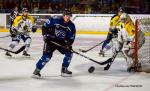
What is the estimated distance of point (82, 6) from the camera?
1767 centimetres

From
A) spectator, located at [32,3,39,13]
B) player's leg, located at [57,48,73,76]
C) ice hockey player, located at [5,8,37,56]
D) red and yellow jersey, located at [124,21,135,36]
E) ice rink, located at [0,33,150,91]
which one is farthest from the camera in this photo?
spectator, located at [32,3,39,13]

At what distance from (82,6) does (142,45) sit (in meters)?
10.2

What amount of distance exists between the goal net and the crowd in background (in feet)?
28.0

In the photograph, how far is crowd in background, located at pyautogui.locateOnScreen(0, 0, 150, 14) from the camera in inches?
657

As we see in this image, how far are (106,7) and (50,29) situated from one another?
10.7 metres

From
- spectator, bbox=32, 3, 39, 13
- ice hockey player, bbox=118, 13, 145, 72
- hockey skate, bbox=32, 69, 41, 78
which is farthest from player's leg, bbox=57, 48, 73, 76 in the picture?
spectator, bbox=32, 3, 39, 13

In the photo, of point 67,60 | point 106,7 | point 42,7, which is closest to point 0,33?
point 42,7

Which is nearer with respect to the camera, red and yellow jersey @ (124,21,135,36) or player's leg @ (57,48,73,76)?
player's leg @ (57,48,73,76)

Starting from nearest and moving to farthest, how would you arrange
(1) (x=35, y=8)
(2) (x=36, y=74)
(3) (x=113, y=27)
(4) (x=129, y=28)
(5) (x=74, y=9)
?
(2) (x=36, y=74) < (4) (x=129, y=28) < (3) (x=113, y=27) < (5) (x=74, y=9) < (1) (x=35, y=8)

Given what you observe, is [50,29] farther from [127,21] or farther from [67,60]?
[127,21]

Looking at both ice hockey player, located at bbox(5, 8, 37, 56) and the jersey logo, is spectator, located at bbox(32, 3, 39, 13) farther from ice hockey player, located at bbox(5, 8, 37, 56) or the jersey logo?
the jersey logo

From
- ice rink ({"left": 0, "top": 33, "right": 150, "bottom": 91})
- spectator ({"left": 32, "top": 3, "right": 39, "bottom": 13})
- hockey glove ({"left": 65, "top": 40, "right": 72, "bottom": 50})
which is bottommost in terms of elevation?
ice rink ({"left": 0, "top": 33, "right": 150, "bottom": 91})

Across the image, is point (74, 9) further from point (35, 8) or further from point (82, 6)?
point (35, 8)

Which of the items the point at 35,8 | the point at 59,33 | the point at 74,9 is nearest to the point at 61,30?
the point at 59,33
